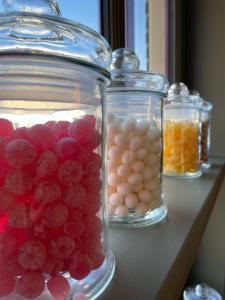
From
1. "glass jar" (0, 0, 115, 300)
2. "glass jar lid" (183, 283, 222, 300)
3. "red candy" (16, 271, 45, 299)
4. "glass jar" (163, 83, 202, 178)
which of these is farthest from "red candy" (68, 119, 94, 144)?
"glass jar lid" (183, 283, 222, 300)

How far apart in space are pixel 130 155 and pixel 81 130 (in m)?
0.16

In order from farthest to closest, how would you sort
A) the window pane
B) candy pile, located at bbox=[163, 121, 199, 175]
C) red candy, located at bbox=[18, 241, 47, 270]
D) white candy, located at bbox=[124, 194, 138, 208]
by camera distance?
candy pile, located at bbox=[163, 121, 199, 175] < the window pane < white candy, located at bbox=[124, 194, 138, 208] < red candy, located at bbox=[18, 241, 47, 270]

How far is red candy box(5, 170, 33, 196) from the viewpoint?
0.20 m

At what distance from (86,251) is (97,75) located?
5.6 inches

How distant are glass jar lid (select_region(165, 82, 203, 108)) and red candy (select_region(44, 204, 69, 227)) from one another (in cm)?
53

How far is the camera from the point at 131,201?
0.38m

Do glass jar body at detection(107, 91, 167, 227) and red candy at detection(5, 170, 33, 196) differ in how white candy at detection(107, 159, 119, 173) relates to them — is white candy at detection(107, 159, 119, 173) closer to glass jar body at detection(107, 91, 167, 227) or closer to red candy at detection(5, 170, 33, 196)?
glass jar body at detection(107, 91, 167, 227)

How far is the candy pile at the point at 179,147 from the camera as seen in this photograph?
26.2 inches

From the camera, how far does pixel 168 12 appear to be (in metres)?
1.13

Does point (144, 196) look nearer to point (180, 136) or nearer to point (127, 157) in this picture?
point (127, 157)

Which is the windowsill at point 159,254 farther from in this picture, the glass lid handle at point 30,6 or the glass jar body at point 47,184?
the glass lid handle at point 30,6

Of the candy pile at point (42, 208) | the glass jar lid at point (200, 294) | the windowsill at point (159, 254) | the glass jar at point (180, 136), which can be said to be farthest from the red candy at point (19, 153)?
the glass jar lid at point (200, 294)

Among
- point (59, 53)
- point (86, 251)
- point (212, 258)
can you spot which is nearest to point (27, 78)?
point (59, 53)

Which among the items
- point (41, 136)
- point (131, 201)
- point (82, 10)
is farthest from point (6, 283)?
point (82, 10)
